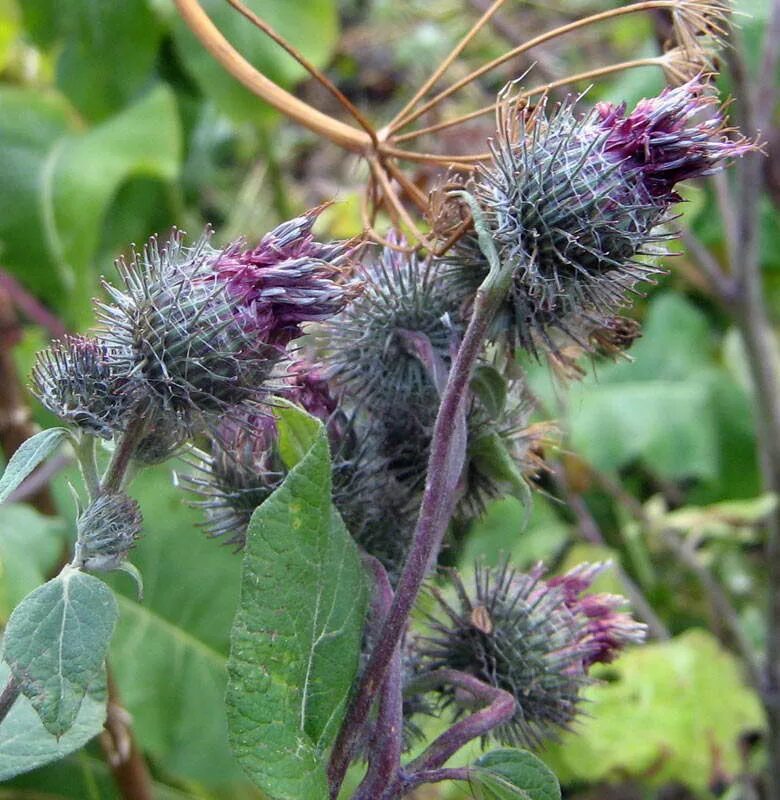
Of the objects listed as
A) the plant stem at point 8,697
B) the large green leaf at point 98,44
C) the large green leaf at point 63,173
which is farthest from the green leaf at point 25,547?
the large green leaf at point 98,44

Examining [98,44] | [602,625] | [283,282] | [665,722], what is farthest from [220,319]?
[98,44]

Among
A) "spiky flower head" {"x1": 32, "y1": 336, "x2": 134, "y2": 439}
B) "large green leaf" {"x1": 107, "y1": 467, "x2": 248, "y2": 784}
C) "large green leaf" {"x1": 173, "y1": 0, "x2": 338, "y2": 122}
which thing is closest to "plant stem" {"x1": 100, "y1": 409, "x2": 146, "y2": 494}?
"spiky flower head" {"x1": 32, "y1": 336, "x2": 134, "y2": 439}

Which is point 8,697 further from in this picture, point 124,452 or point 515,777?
point 515,777

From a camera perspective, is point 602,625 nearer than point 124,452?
No

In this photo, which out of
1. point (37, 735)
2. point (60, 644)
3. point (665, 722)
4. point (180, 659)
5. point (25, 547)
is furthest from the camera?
point (665, 722)

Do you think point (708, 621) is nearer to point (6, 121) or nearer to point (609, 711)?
point (609, 711)
